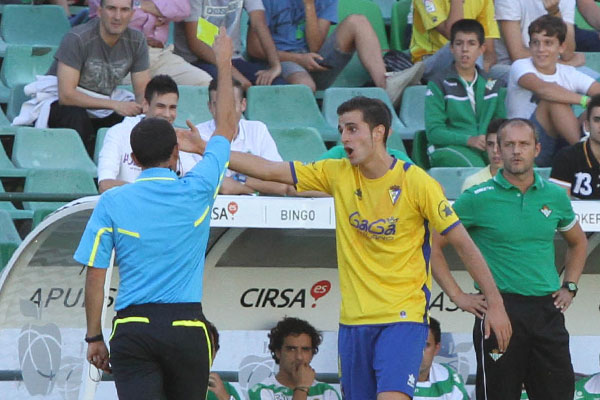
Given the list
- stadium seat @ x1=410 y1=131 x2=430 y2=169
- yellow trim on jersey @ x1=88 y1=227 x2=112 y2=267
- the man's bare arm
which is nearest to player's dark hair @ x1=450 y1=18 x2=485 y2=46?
stadium seat @ x1=410 y1=131 x2=430 y2=169

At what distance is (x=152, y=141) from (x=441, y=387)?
3050mm

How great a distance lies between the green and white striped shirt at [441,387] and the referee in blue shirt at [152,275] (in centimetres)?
246

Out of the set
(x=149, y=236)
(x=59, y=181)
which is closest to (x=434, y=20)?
(x=59, y=181)

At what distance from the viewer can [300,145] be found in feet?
30.3

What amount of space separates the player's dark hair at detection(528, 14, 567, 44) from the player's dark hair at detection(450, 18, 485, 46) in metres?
0.40

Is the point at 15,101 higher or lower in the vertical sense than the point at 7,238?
higher

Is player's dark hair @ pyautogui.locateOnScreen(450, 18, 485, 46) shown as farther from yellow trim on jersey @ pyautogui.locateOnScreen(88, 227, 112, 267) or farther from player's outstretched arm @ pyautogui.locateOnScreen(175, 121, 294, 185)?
yellow trim on jersey @ pyautogui.locateOnScreen(88, 227, 112, 267)

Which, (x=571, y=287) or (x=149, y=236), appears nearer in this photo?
(x=149, y=236)

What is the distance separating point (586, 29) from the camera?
11891mm

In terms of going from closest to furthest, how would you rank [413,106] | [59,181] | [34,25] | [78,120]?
[59,181] → [78,120] → [413,106] → [34,25]

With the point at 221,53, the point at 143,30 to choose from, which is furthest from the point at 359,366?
the point at 143,30

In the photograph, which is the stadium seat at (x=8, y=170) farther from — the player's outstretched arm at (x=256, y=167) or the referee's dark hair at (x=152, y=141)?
the referee's dark hair at (x=152, y=141)

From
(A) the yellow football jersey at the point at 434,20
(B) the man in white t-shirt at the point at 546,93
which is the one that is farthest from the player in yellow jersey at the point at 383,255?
(A) the yellow football jersey at the point at 434,20

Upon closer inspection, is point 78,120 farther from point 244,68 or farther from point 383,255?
point 383,255
